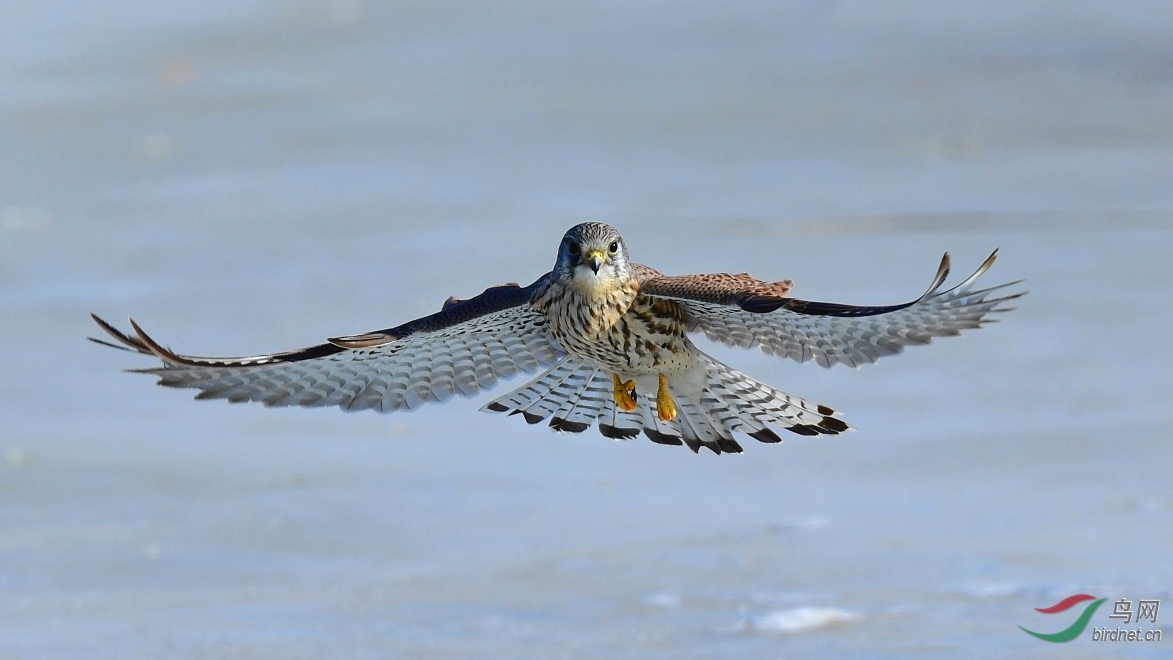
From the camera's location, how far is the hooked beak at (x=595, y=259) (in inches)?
239

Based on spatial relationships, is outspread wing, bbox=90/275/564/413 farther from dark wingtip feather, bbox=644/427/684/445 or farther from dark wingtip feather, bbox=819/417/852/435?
dark wingtip feather, bbox=819/417/852/435

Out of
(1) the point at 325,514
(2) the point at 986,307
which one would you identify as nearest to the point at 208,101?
(1) the point at 325,514

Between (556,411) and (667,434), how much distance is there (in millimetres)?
423

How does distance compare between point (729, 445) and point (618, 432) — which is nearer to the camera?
point (729, 445)

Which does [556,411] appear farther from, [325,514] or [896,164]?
[896,164]

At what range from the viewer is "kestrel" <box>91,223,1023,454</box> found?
5.72 metres

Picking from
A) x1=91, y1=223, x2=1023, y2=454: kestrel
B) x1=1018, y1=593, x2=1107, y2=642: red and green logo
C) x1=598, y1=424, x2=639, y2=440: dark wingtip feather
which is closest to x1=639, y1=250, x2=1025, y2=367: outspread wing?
x1=91, y1=223, x2=1023, y2=454: kestrel

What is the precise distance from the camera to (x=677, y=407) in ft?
21.6

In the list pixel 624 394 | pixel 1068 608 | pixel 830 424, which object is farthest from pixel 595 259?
pixel 1068 608

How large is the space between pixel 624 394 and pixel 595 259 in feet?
2.09

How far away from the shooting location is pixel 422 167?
12.0 metres

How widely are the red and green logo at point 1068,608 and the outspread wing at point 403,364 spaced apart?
1.98 meters
